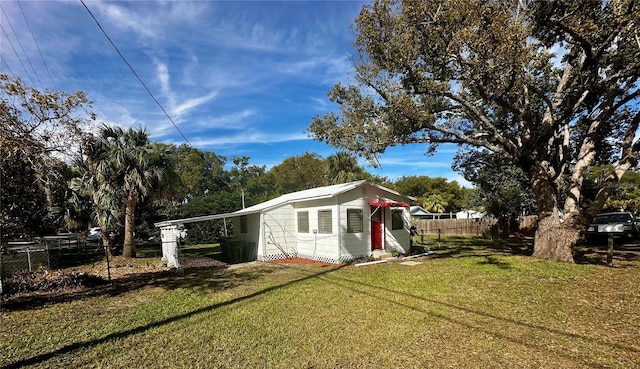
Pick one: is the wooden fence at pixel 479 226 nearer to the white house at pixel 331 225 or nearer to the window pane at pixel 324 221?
the white house at pixel 331 225

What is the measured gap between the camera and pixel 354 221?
40.3ft

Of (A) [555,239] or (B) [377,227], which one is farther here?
(B) [377,227]

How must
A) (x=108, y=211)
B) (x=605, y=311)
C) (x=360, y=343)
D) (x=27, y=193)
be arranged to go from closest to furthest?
(x=360, y=343) < (x=605, y=311) < (x=27, y=193) < (x=108, y=211)

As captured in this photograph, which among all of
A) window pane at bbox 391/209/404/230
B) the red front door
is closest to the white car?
the red front door

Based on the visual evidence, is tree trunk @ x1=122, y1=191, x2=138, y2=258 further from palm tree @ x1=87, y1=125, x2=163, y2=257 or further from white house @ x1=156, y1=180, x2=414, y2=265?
white house @ x1=156, y1=180, x2=414, y2=265

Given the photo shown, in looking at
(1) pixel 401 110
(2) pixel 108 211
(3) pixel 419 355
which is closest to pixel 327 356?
(3) pixel 419 355

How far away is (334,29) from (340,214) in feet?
23.1

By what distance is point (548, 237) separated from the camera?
11125 millimetres

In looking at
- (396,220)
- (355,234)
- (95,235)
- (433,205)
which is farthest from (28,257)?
(433,205)

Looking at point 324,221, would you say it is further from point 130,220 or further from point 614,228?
point 614,228

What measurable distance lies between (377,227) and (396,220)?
51.0 inches

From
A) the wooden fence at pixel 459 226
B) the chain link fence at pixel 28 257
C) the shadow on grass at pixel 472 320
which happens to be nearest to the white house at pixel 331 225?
the shadow on grass at pixel 472 320

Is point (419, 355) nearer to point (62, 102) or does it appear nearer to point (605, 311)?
point (605, 311)

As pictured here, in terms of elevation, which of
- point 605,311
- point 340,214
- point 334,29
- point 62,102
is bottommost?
point 605,311
